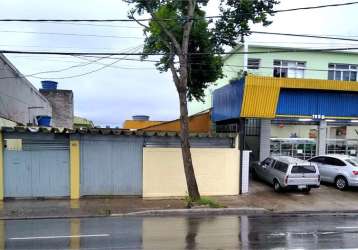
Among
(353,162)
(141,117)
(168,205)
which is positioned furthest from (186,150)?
(141,117)

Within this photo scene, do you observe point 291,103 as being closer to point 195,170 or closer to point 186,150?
point 195,170

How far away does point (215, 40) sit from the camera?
20297 millimetres

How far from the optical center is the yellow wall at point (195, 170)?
17359mm

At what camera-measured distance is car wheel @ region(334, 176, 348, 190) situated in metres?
19.9

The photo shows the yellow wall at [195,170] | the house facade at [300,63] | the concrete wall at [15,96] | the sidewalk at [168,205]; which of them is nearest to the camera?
the sidewalk at [168,205]

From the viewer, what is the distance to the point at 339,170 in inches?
796

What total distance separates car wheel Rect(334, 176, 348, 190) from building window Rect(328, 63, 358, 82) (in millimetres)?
9469

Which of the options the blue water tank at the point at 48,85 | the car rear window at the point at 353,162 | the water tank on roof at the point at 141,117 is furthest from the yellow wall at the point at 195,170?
the water tank on roof at the point at 141,117

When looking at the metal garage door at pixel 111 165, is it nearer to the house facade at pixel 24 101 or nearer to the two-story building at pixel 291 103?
the house facade at pixel 24 101

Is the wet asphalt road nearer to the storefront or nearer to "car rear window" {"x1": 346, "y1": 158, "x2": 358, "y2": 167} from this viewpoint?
"car rear window" {"x1": 346, "y1": 158, "x2": 358, "y2": 167}

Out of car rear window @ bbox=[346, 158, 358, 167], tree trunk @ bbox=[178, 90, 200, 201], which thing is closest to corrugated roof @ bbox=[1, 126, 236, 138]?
tree trunk @ bbox=[178, 90, 200, 201]

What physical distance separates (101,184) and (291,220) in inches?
313

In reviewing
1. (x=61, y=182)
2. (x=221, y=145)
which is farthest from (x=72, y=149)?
(x=221, y=145)

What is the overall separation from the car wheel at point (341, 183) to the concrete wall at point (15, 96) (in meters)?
16.5
